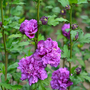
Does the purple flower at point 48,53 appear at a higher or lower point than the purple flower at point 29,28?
lower

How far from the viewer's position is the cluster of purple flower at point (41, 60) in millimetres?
1158

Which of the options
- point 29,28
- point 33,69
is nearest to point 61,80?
point 33,69

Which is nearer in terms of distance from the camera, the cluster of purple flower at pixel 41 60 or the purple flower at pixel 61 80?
the cluster of purple flower at pixel 41 60

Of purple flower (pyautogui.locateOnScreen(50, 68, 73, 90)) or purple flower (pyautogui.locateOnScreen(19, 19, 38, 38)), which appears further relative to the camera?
purple flower (pyautogui.locateOnScreen(50, 68, 73, 90))

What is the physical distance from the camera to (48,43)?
46.4 inches

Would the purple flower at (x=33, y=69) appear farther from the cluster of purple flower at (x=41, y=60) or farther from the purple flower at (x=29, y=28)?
the purple flower at (x=29, y=28)

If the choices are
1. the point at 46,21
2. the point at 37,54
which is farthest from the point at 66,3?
the point at 37,54

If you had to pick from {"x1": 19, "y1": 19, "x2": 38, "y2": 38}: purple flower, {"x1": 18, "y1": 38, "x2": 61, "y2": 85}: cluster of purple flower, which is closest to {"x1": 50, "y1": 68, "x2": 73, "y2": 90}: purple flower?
{"x1": 18, "y1": 38, "x2": 61, "y2": 85}: cluster of purple flower

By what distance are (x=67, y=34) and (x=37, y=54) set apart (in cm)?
73

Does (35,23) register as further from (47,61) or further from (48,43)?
(47,61)

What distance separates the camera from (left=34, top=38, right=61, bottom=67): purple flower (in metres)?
1.15

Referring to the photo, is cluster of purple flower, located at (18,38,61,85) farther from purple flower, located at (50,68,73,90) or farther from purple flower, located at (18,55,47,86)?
purple flower, located at (50,68,73,90)

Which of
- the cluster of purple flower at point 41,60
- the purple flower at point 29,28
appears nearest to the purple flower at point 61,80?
the cluster of purple flower at point 41,60

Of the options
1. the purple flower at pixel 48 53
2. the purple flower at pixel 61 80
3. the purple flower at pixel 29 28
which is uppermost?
the purple flower at pixel 29 28
